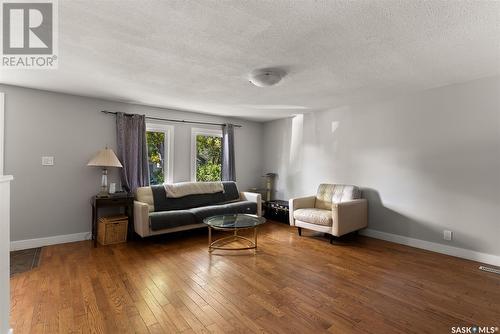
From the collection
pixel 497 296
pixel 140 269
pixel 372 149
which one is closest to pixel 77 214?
pixel 140 269

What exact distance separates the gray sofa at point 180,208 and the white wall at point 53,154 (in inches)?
30.1

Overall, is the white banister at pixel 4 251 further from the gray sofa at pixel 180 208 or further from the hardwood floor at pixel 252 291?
the gray sofa at pixel 180 208

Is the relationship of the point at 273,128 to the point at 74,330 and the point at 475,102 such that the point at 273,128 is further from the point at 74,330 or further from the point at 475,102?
the point at 74,330

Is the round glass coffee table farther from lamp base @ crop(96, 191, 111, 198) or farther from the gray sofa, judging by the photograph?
lamp base @ crop(96, 191, 111, 198)

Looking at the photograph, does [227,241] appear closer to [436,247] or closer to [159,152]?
[159,152]

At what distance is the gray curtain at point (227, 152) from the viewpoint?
532cm

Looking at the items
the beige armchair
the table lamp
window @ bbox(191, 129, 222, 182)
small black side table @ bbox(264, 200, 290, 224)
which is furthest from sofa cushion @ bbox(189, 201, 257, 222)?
the table lamp

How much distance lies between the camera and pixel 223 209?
4293 millimetres

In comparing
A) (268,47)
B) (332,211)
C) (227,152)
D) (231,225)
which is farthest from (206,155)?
(268,47)

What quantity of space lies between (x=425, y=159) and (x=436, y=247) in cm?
121

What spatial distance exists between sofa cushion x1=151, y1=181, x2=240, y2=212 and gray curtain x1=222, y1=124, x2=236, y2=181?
32cm

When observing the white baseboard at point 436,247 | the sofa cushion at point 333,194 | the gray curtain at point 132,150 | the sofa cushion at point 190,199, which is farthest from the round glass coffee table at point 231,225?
the white baseboard at point 436,247

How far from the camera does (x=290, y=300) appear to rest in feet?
6.98

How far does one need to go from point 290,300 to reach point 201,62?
2424 mm
